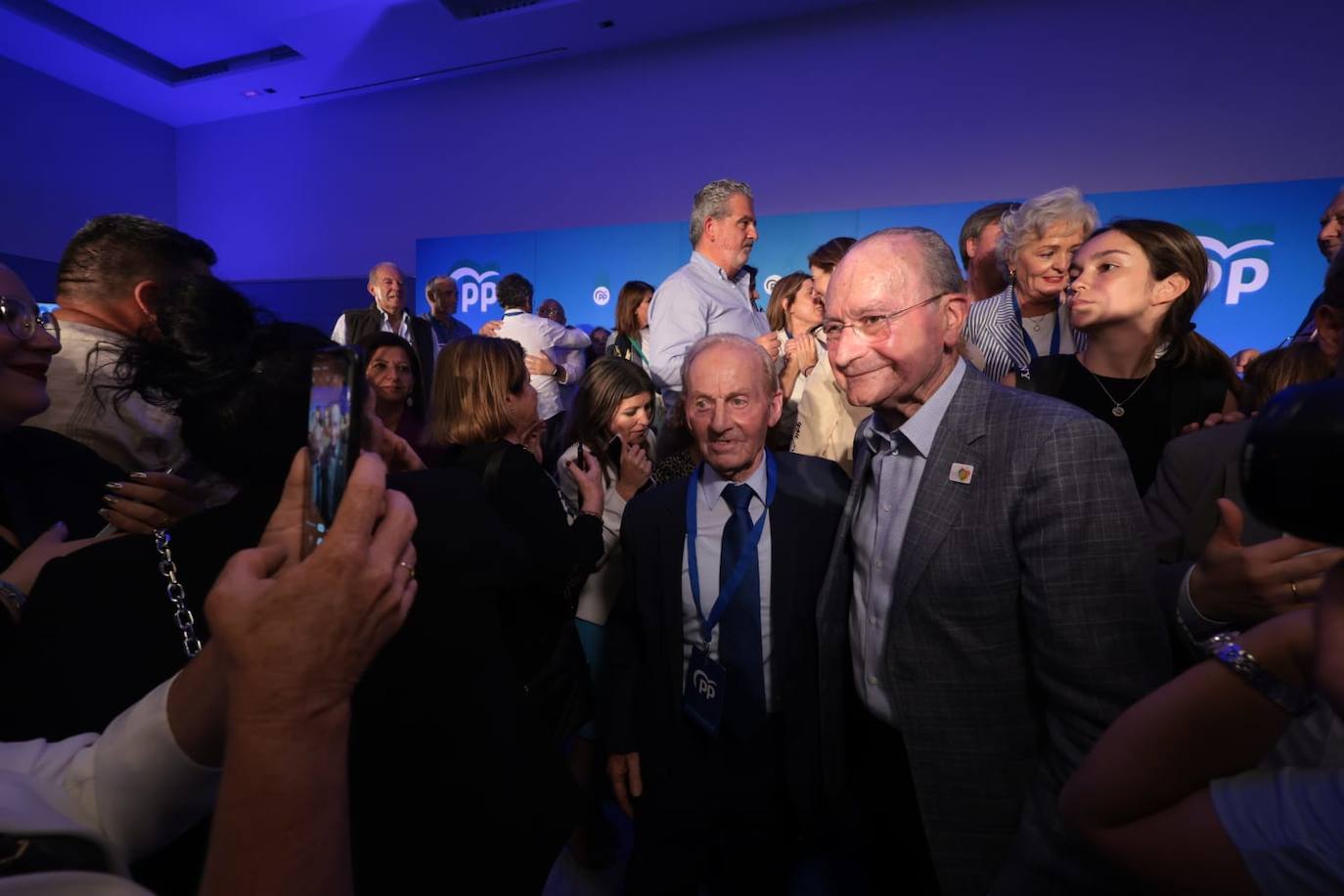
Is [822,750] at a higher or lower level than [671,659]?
lower

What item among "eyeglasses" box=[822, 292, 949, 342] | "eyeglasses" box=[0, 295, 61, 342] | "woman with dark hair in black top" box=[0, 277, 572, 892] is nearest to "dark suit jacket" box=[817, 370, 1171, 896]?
"eyeglasses" box=[822, 292, 949, 342]

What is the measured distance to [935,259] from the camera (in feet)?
4.37

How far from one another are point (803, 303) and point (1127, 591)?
241cm

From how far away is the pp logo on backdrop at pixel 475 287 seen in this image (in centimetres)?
680

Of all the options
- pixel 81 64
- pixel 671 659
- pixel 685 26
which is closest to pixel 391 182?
pixel 81 64

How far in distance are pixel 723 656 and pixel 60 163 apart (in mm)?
10930

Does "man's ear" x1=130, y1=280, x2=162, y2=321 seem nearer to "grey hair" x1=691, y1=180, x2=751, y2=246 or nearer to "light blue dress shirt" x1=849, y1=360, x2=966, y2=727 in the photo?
"light blue dress shirt" x1=849, y1=360, x2=966, y2=727

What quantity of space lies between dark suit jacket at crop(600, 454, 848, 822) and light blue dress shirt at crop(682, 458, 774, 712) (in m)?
0.03

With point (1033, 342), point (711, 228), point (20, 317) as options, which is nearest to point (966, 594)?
point (1033, 342)

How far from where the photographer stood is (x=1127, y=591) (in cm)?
106

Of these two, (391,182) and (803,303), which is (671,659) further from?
(391,182)

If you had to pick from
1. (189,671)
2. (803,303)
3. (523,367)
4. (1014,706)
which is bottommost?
(1014,706)

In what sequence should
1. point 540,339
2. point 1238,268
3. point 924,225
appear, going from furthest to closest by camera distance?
point 924,225
point 540,339
point 1238,268

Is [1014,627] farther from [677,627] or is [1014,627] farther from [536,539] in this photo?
[536,539]
